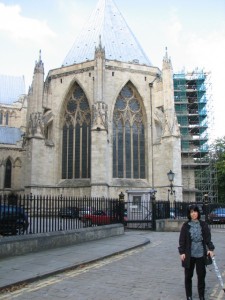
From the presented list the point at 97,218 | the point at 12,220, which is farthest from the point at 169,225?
the point at 12,220

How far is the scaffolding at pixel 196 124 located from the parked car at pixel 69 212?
26617 mm

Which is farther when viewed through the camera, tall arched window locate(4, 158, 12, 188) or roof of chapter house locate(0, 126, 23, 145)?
roof of chapter house locate(0, 126, 23, 145)

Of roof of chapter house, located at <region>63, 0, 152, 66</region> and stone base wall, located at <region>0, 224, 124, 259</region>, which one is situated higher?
roof of chapter house, located at <region>63, 0, 152, 66</region>

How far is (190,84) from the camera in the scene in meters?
42.5

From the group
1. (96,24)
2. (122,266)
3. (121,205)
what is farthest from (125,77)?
(122,266)

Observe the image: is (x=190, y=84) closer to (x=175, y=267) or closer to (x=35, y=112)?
(x=35, y=112)

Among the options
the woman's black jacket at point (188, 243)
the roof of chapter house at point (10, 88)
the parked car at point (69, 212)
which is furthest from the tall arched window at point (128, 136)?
the roof of chapter house at point (10, 88)

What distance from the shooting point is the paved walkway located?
6438 mm

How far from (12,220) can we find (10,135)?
4055cm

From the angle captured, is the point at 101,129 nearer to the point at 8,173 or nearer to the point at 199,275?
the point at 8,173

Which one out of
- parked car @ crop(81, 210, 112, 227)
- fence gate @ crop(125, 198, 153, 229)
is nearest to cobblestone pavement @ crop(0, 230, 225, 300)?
parked car @ crop(81, 210, 112, 227)

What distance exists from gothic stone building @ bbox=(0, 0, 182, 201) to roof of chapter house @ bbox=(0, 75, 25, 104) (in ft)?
83.2

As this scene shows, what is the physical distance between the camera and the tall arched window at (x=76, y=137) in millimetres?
29531

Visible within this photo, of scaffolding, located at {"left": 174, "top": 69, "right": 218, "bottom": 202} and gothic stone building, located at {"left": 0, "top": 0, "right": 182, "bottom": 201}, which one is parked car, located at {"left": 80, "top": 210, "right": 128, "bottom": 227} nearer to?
gothic stone building, located at {"left": 0, "top": 0, "right": 182, "bottom": 201}
